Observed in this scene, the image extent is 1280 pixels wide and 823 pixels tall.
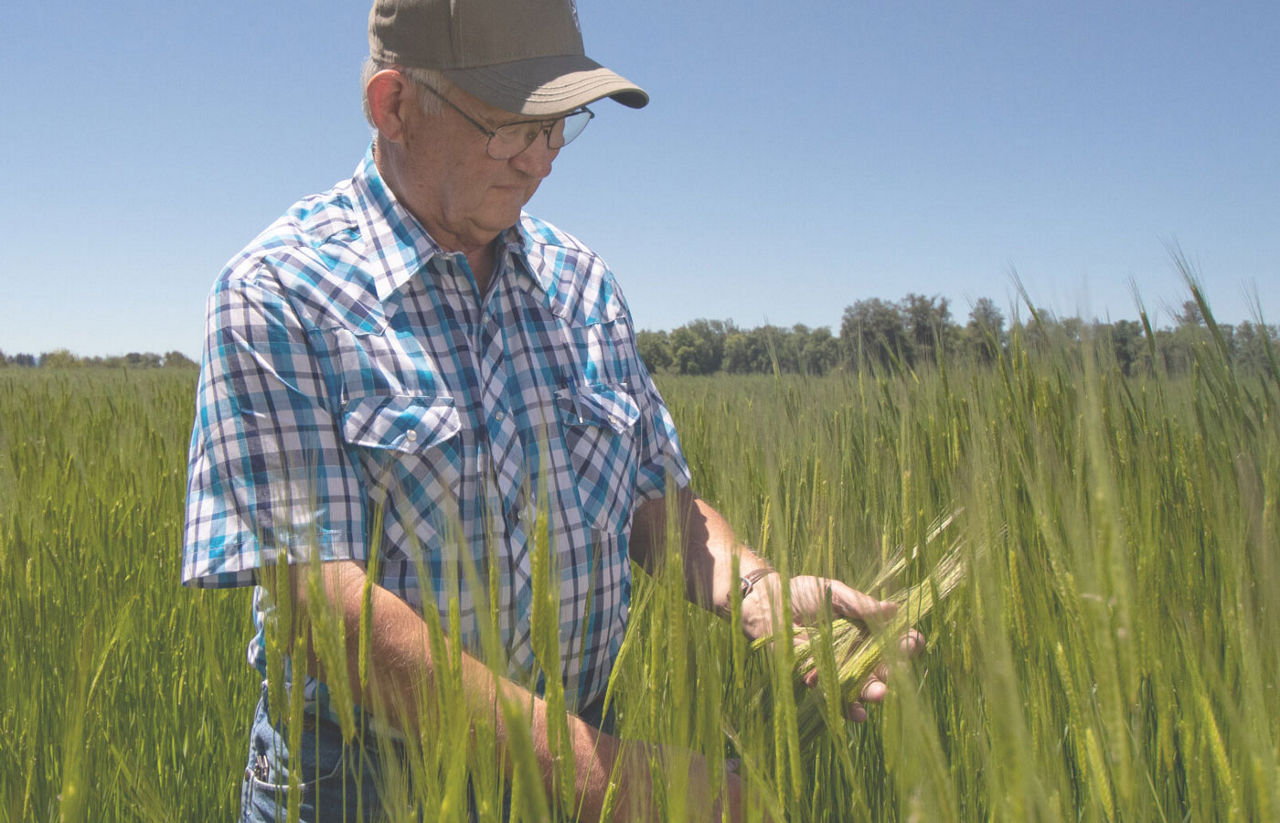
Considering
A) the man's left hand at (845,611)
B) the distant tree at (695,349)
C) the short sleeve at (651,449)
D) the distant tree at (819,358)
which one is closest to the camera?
the man's left hand at (845,611)

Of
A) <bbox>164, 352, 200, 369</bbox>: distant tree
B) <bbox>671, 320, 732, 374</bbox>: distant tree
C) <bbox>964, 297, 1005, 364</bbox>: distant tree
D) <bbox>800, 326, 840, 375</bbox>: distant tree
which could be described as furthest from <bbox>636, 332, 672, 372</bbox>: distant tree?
<bbox>964, 297, 1005, 364</bbox>: distant tree

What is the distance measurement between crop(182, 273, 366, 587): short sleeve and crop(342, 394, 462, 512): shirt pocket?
0.11 feet

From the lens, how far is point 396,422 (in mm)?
1322

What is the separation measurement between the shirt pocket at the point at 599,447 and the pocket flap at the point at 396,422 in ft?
0.88

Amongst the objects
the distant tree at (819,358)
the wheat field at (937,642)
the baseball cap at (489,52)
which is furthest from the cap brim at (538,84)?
the distant tree at (819,358)

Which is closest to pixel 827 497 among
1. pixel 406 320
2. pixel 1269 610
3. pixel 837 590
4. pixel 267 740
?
pixel 837 590

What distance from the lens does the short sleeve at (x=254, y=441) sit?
119 centimetres

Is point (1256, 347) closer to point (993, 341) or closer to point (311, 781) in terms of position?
point (993, 341)

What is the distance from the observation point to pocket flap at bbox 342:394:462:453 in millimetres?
1311

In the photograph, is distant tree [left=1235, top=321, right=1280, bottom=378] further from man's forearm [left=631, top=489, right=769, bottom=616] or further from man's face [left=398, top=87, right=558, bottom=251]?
man's face [left=398, top=87, right=558, bottom=251]

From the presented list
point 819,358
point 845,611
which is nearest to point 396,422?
point 845,611

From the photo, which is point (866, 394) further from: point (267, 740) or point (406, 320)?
point (267, 740)

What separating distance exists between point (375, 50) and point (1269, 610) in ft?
5.05

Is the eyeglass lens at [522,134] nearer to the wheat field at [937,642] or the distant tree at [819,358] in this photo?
the wheat field at [937,642]
